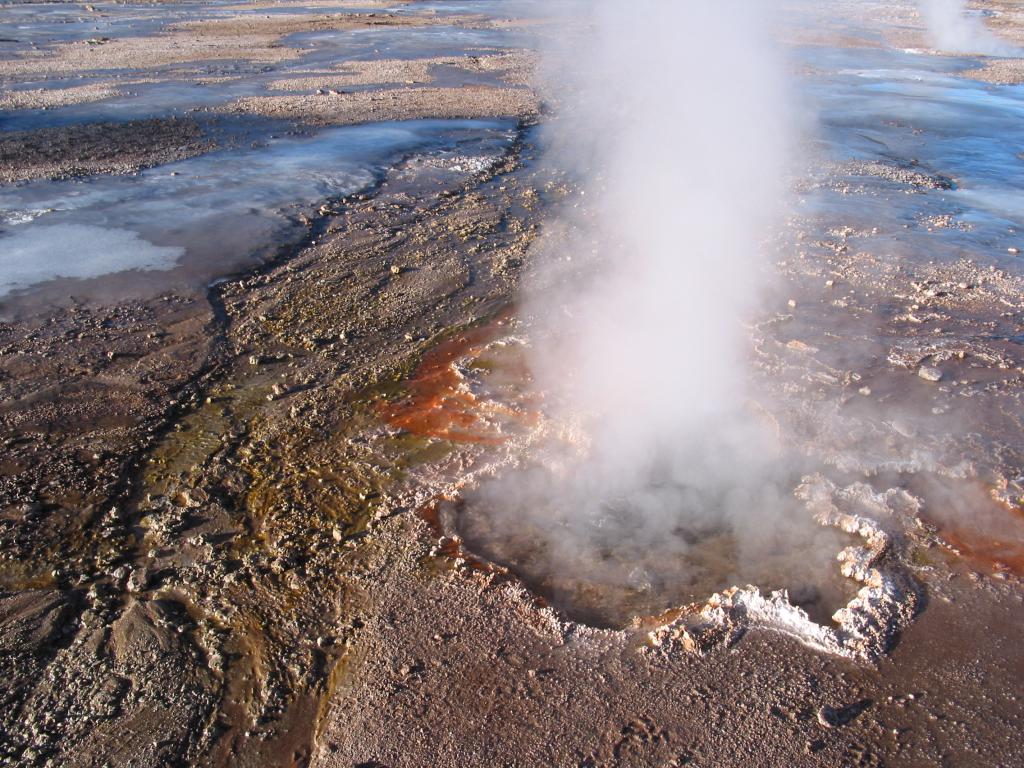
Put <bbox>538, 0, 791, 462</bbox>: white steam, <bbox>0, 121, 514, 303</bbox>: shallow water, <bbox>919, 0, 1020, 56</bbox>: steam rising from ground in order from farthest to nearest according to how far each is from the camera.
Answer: <bbox>919, 0, 1020, 56</bbox>: steam rising from ground < <bbox>0, 121, 514, 303</bbox>: shallow water < <bbox>538, 0, 791, 462</bbox>: white steam

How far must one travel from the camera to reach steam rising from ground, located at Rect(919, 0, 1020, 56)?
68.3 ft

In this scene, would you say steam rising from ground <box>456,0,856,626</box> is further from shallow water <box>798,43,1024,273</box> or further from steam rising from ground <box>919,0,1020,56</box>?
steam rising from ground <box>919,0,1020,56</box>

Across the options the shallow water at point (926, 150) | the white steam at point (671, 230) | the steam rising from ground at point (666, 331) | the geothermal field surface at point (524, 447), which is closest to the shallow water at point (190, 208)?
the geothermal field surface at point (524, 447)

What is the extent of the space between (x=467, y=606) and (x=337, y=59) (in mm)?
16883

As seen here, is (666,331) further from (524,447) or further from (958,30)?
(958,30)

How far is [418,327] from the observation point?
545 centimetres

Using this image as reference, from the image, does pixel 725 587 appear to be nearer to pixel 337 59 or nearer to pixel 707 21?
pixel 707 21

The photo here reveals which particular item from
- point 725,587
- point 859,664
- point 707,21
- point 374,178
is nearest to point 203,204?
point 374,178

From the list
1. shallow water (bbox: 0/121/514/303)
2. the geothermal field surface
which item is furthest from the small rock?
shallow water (bbox: 0/121/514/303)

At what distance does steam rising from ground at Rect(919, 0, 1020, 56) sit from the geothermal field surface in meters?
15.1

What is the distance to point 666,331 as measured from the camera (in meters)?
4.92

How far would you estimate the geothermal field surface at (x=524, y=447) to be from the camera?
263 centimetres

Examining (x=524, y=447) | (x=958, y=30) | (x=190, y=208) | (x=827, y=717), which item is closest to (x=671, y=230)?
(x=524, y=447)

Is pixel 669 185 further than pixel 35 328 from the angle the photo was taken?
Yes
